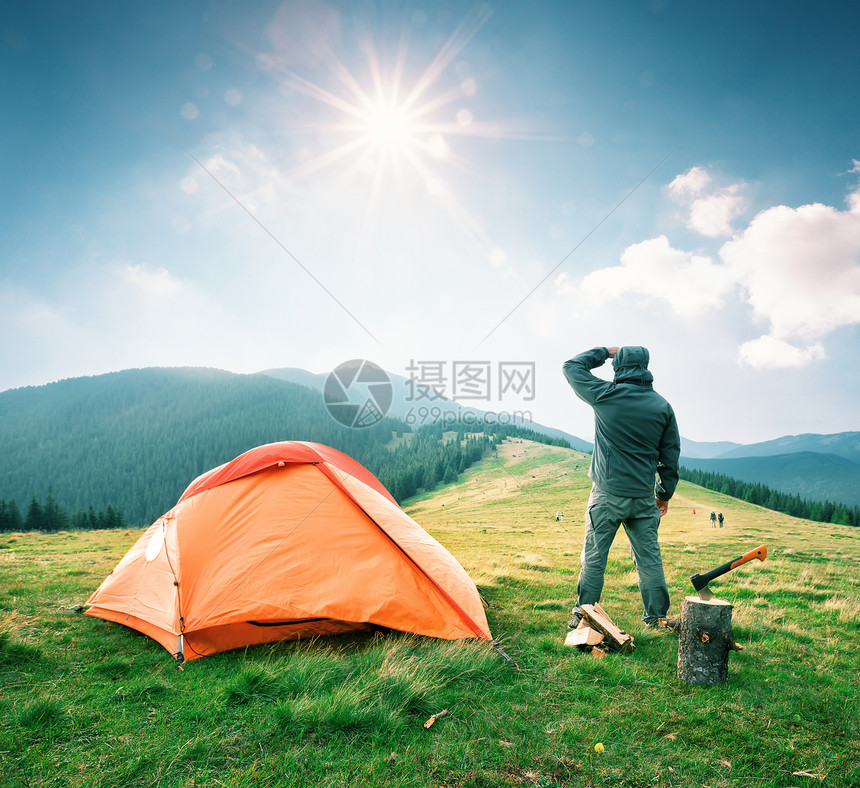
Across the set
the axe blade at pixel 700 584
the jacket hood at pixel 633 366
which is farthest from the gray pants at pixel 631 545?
the jacket hood at pixel 633 366

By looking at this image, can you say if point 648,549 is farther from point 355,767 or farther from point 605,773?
point 355,767

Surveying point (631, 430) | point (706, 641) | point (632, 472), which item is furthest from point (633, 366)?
point (706, 641)

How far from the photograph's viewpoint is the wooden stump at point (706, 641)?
13.4 feet

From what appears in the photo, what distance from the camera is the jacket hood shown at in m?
5.75

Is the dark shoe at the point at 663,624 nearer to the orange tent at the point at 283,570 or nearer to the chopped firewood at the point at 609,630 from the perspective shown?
the chopped firewood at the point at 609,630

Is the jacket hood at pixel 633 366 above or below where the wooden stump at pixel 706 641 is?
above

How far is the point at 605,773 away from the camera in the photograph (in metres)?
3.04

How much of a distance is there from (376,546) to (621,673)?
297cm

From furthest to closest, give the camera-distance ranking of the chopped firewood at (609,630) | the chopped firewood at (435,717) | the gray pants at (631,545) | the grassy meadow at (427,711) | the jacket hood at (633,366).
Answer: the jacket hood at (633,366), the gray pants at (631,545), the chopped firewood at (609,630), the chopped firewood at (435,717), the grassy meadow at (427,711)

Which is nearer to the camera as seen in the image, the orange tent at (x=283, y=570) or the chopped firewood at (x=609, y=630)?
the chopped firewood at (x=609, y=630)

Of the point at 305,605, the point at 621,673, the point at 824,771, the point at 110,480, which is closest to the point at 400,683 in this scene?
the point at 305,605

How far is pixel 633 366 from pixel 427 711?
4.61m

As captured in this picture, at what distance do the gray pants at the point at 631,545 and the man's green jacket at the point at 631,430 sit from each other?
0.16 meters

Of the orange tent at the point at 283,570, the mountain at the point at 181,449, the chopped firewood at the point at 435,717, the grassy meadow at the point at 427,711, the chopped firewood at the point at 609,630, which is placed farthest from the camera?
the mountain at the point at 181,449
